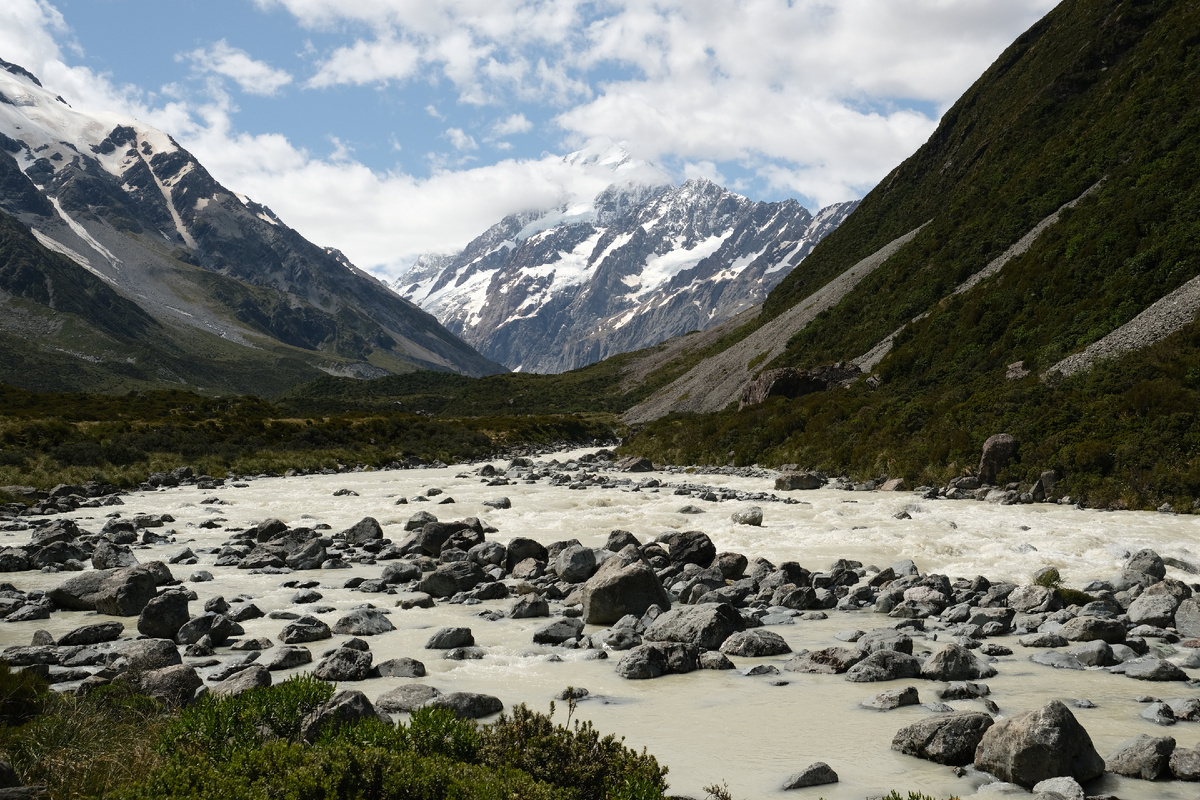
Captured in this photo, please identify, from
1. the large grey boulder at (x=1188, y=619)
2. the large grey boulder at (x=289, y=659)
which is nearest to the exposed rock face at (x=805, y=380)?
the large grey boulder at (x=1188, y=619)

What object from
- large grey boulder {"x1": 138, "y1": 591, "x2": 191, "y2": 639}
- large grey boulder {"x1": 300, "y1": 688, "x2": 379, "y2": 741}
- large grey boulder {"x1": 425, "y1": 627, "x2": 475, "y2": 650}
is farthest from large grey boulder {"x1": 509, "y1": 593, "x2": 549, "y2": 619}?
large grey boulder {"x1": 300, "y1": 688, "x2": 379, "y2": 741}

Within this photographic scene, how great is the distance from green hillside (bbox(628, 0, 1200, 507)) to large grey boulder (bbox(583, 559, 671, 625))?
19.0 m

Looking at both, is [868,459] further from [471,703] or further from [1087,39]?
[1087,39]

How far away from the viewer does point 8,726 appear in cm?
775

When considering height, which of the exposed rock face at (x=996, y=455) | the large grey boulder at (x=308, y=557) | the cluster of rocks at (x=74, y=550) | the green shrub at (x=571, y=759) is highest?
the exposed rock face at (x=996, y=455)

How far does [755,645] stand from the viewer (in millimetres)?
12812

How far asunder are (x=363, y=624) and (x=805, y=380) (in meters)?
50.7

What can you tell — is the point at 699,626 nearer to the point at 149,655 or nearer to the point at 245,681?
the point at 245,681

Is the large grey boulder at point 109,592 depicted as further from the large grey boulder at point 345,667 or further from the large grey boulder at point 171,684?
the large grey boulder at point 345,667

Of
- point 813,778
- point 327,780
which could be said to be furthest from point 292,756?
point 813,778

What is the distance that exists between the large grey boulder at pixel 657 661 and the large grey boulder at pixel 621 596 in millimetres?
2940

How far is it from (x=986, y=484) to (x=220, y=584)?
94.9 feet

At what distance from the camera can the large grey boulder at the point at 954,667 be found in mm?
10656

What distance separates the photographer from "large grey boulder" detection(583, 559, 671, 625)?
15344 mm
